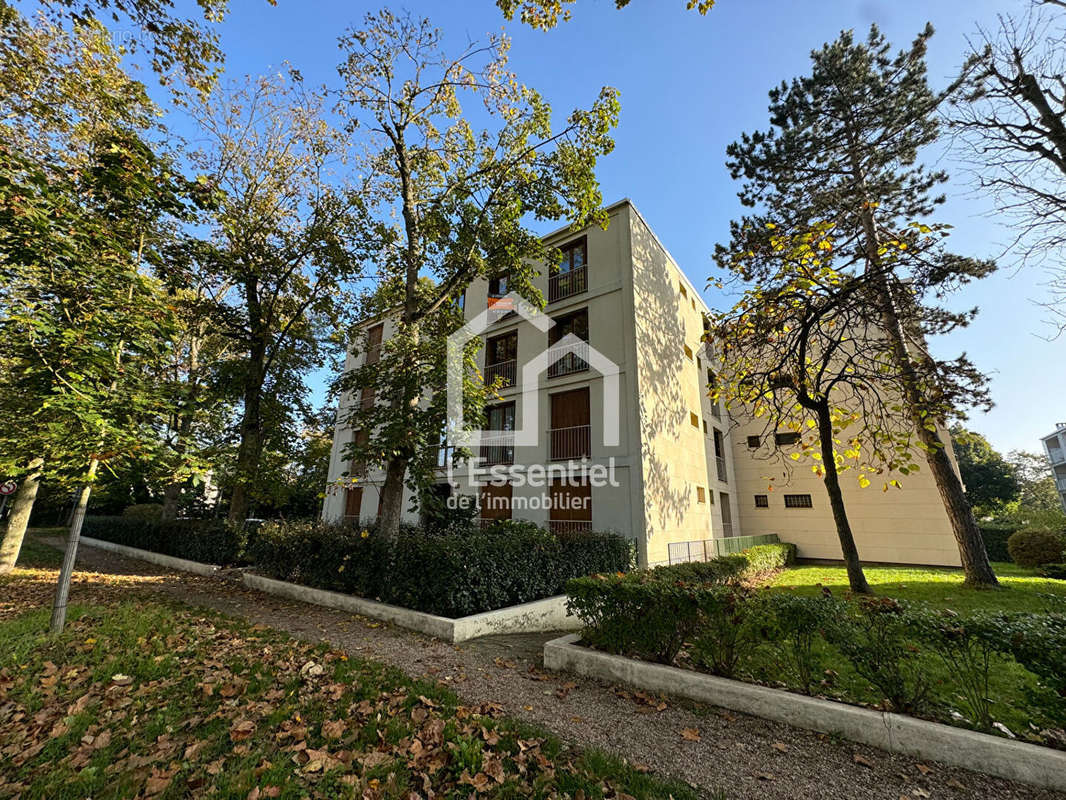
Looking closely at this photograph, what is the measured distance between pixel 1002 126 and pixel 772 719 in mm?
10258

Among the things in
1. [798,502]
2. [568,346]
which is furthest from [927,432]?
[568,346]

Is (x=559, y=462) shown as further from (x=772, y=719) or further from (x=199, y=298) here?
(x=199, y=298)

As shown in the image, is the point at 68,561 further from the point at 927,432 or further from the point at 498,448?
the point at 927,432

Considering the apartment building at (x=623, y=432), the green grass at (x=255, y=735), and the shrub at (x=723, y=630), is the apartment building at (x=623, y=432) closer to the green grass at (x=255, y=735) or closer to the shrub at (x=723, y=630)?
the shrub at (x=723, y=630)

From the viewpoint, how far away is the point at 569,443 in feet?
41.8

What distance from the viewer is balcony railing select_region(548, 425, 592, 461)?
1241 centimetres

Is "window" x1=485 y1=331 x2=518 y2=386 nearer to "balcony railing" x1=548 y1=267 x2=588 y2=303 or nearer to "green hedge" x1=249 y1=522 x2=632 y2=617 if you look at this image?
"balcony railing" x1=548 y1=267 x2=588 y2=303

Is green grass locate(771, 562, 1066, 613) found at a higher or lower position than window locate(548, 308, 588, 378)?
lower

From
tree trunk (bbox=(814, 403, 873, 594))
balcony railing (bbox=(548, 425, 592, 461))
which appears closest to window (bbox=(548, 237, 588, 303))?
balcony railing (bbox=(548, 425, 592, 461))

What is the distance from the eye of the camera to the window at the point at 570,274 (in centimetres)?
1406

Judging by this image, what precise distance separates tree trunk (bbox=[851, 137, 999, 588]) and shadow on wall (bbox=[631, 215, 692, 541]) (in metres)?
5.60

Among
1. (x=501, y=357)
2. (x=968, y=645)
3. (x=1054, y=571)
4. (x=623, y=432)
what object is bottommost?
(x=1054, y=571)

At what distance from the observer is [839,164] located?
11297 mm

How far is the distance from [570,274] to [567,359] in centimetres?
320
